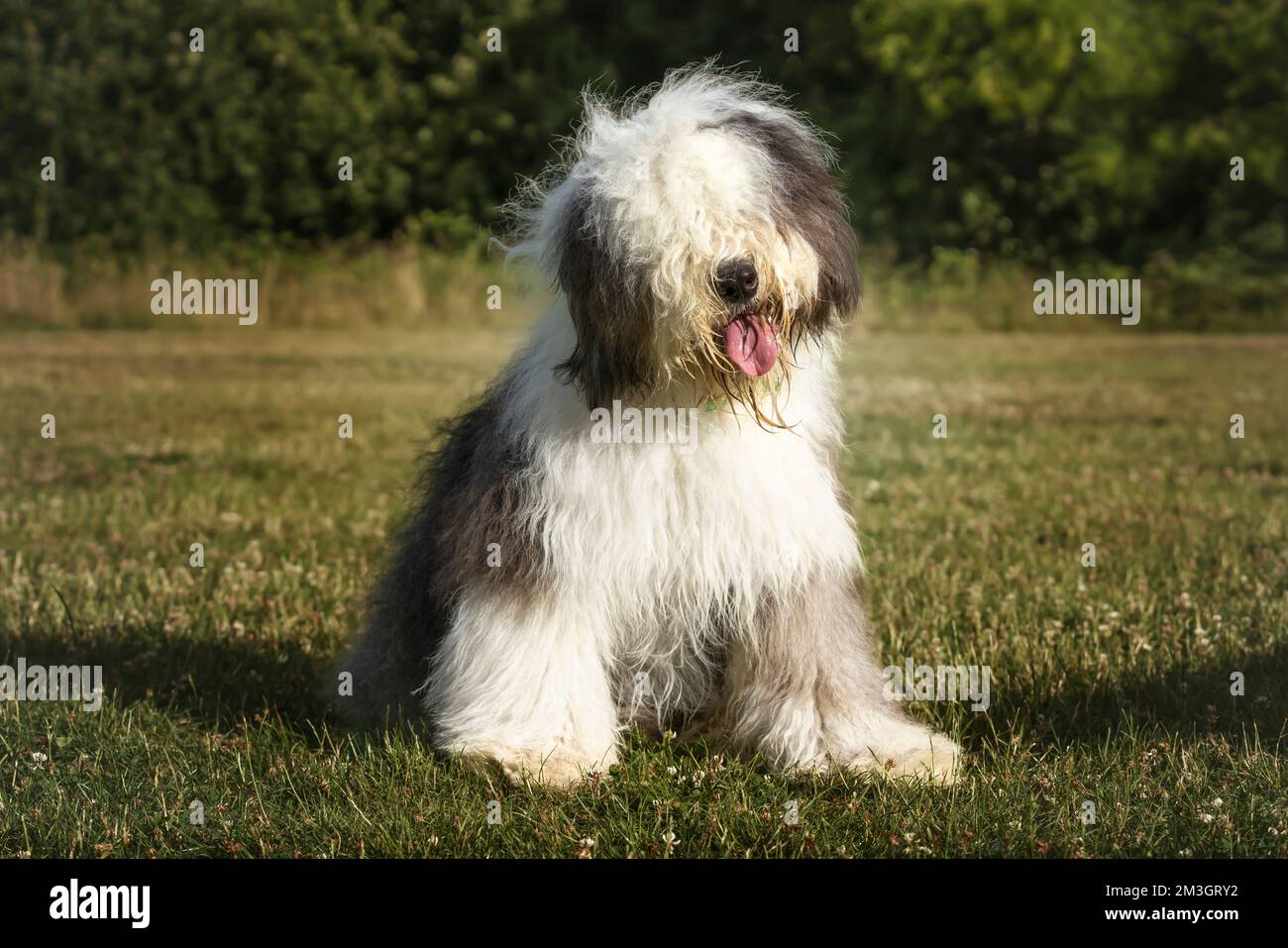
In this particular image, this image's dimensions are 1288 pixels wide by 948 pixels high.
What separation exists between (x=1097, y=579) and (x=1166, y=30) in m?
16.5

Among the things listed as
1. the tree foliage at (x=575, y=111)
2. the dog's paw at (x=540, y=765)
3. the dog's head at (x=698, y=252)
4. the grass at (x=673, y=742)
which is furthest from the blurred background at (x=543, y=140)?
the dog's paw at (x=540, y=765)

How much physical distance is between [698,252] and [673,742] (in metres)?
1.49

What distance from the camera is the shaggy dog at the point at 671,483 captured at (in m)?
3.53

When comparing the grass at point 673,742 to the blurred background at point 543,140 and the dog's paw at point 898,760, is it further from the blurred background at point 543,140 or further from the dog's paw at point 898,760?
the blurred background at point 543,140

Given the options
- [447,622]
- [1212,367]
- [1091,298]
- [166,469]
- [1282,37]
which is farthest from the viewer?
[1282,37]

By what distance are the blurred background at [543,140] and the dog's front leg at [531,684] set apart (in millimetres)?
13710

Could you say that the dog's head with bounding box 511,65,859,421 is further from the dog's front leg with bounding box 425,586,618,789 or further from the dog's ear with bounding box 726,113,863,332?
the dog's front leg with bounding box 425,586,618,789

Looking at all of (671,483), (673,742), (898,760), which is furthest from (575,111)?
(898,760)

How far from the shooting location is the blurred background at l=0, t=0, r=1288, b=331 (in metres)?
17.8

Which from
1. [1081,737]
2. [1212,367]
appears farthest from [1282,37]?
[1081,737]

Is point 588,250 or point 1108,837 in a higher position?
point 588,250

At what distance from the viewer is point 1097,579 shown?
19.5 ft
